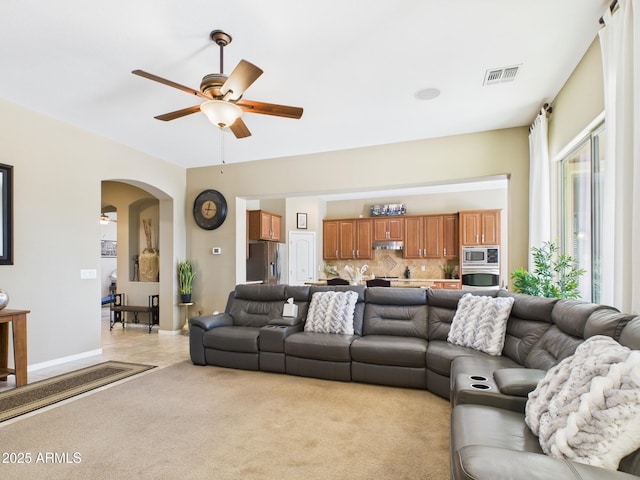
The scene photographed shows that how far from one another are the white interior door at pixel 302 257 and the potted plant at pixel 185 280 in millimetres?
2803

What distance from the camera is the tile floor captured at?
3.98m

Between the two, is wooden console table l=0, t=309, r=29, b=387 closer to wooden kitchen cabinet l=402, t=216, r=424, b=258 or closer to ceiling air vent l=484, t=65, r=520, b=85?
ceiling air vent l=484, t=65, r=520, b=85

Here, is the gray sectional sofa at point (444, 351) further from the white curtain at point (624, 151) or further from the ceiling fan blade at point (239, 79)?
the ceiling fan blade at point (239, 79)

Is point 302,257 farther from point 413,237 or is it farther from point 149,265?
point 149,265

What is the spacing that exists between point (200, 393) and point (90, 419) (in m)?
0.86

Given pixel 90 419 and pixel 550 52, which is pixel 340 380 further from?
pixel 550 52

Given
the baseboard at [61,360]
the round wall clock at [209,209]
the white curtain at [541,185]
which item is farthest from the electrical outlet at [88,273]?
the white curtain at [541,185]

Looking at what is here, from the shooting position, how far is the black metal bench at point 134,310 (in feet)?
20.8

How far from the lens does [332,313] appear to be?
13.3 feet

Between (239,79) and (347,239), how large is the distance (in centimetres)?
655

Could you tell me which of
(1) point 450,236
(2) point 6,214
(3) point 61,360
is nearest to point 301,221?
(1) point 450,236

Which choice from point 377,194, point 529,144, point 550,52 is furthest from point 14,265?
point 377,194

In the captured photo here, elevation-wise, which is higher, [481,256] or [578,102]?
[578,102]

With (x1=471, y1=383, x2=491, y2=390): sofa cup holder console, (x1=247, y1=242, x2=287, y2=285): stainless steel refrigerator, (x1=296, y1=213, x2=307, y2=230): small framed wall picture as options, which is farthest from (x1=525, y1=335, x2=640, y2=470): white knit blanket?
(x1=296, y1=213, x2=307, y2=230): small framed wall picture
